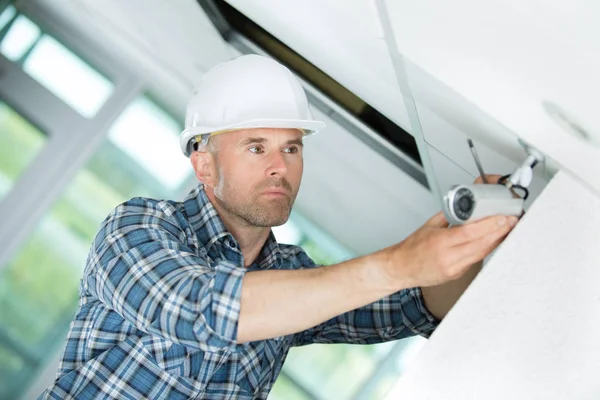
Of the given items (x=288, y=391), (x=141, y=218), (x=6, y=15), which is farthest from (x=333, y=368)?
(x=141, y=218)

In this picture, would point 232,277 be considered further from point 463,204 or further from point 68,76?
point 68,76

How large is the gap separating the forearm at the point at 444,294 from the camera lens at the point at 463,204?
370 millimetres

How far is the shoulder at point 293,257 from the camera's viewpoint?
1.78 meters

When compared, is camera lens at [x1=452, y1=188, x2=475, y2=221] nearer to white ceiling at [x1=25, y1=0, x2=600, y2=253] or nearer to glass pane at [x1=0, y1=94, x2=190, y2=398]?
white ceiling at [x1=25, y1=0, x2=600, y2=253]

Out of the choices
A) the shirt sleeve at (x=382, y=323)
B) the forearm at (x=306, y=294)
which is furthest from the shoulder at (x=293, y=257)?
the forearm at (x=306, y=294)

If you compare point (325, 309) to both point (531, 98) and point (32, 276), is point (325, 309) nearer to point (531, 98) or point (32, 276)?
point (531, 98)

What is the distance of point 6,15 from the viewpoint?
3.79m

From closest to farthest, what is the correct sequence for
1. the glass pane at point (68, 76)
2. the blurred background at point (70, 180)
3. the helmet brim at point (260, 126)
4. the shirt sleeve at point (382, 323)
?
the helmet brim at point (260, 126) < the shirt sleeve at point (382, 323) < the blurred background at point (70, 180) < the glass pane at point (68, 76)

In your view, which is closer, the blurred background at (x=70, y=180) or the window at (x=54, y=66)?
the blurred background at (x=70, y=180)

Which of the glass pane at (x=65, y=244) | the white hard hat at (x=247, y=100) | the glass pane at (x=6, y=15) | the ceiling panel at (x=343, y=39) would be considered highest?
the glass pane at (x=6, y=15)

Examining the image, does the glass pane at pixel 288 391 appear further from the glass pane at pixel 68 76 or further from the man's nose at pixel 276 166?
the man's nose at pixel 276 166

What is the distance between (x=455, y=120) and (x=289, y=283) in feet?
1.31

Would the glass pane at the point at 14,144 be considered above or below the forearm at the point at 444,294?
below

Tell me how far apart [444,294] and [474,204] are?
1.75ft
